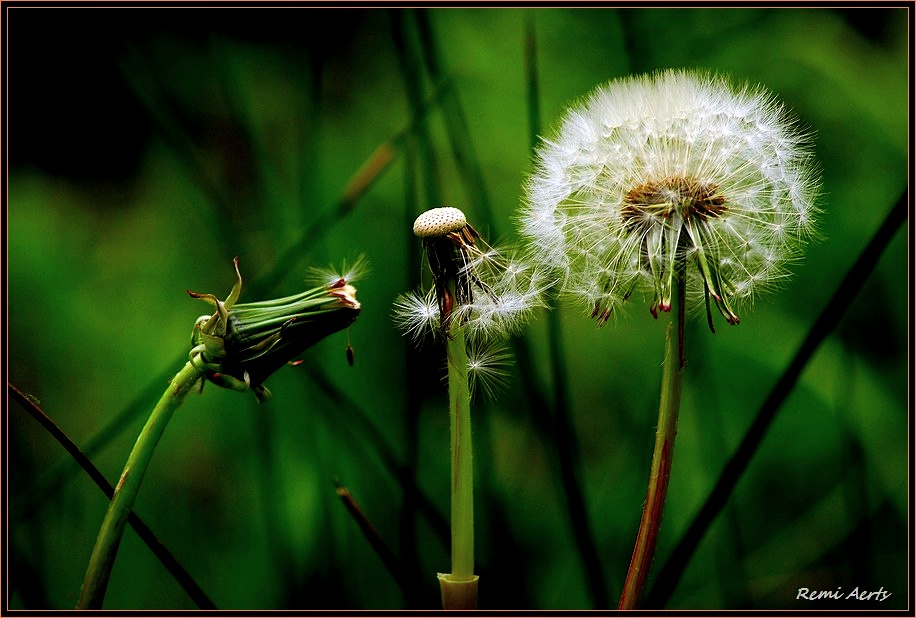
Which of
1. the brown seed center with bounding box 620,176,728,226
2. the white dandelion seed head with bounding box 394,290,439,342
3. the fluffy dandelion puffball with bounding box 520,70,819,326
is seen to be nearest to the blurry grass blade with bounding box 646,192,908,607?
the fluffy dandelion puffball with bounding box 520,70,819,326

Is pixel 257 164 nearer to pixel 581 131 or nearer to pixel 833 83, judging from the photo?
pixel 581 131

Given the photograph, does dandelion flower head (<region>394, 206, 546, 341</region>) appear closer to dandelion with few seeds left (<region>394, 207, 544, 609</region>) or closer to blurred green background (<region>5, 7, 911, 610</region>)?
dandelion with few seeds left (<region>394, 207, 544, 609</region>)

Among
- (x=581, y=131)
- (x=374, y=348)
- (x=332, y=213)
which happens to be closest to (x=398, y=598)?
(x=374, y=348)

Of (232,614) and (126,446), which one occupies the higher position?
(126,446)

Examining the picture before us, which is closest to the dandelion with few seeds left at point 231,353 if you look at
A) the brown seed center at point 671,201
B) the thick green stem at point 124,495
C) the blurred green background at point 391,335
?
the thick green stem at point 124,495

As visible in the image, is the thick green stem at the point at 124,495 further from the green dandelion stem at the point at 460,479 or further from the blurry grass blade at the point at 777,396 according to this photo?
the blurry grass blade at the point at 777,396

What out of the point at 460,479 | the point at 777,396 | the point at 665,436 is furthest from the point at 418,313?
the point at 777,396
